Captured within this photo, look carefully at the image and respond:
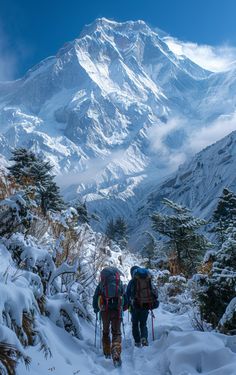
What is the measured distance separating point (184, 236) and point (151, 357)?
989cm

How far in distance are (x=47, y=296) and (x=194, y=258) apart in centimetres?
1042

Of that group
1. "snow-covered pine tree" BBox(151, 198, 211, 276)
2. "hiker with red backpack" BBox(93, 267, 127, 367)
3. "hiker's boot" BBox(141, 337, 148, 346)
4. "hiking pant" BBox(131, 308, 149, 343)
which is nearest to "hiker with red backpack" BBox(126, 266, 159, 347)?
"hiking pant" BBox(131, 308, 149, 343)

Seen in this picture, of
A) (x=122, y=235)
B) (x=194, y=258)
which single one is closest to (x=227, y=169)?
(x=122, y=235)

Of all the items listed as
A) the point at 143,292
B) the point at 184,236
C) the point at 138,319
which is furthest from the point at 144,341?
the point at 184,236

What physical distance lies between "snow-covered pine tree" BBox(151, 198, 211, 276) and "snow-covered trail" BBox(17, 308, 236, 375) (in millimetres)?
9145

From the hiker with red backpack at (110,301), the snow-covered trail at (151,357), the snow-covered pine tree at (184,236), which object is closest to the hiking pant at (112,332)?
the hiker with red backpack at (110,301)

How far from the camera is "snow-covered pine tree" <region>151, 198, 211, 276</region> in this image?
54.2 feet

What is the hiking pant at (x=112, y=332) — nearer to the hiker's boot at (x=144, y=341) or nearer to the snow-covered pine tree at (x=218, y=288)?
the hiker's boot at (x=144, y=341)

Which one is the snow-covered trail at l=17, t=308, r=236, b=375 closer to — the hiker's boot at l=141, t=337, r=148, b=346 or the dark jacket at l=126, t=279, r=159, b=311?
the hiker's boot at l=141, t=337, r=148, b=346

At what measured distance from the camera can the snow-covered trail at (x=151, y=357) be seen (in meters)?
5.27

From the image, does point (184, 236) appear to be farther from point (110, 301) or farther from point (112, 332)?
point (112, 332)

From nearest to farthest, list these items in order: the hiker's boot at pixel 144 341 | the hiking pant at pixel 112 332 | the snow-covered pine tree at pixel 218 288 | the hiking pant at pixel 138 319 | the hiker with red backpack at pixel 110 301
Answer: the hiking pant at pixel 112 332, the snow-covered pine tree at pixel 218 288, the hiker with red backpack at pixel 110 301, the hiker's boot at pixel 144 341, the hiking pant at pixel 138 319

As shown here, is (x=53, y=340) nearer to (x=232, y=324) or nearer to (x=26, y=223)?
(x=26, y=223)

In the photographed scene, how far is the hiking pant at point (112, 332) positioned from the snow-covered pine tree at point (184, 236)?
9076 millimetres
